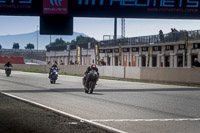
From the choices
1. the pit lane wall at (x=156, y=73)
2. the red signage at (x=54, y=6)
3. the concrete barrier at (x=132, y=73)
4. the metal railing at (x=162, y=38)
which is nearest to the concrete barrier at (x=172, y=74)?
the pit lane wall at (x=156, y=73)

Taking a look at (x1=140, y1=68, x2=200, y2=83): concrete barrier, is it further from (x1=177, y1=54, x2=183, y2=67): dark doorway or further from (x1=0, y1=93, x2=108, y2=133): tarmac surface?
(x1=0, y1=93, x2=108, y2=133): tarmac surface

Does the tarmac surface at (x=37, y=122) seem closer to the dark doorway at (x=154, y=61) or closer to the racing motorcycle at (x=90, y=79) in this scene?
the racing motorcycle at (x=90, y=79)

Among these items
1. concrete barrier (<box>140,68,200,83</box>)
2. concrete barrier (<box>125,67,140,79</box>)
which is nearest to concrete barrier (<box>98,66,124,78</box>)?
concrete barrier (<box>125,67,140,79</box>)

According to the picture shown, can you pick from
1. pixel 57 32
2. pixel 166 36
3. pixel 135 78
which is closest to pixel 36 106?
pixel 57 32

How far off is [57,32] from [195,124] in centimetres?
1555

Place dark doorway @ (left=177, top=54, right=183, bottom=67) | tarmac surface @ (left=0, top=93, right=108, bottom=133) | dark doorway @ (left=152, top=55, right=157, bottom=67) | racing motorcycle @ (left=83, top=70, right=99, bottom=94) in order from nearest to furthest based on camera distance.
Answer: tarmac surface @ (left=0, top=93, right=108, bottom=133) < racing motorcycle @ (left=83, top=70, right=99, bottom=94) < dark doorway @ (left=177, top=54, right=183, bottom=67) < dark doorway @ (left=152, top=55, right=157, bottom=67)

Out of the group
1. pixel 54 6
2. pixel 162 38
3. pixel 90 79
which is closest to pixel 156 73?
pixel 54 6

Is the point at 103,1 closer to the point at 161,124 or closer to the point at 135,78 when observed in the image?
the point at 135,78

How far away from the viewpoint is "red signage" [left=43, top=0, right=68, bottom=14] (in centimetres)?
2358

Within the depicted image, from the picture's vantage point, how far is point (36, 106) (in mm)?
13281

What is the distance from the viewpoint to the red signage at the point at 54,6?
2358cm

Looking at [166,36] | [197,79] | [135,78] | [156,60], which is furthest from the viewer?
[156,60]

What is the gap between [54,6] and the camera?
77.4 ft

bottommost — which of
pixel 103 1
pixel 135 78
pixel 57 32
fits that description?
pixel 135 78
